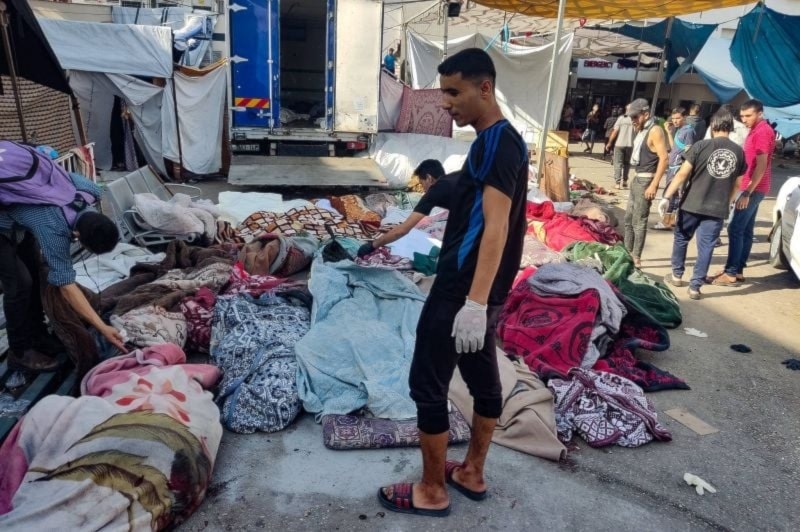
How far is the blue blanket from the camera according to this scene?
3.27 m

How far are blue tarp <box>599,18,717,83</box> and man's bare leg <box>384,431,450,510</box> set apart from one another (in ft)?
41.6

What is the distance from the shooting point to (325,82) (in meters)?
9.69

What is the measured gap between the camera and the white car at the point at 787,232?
587cm

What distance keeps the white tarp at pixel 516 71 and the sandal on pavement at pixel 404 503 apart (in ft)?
37.3

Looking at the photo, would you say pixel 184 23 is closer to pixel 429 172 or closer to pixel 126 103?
pixel 126 103

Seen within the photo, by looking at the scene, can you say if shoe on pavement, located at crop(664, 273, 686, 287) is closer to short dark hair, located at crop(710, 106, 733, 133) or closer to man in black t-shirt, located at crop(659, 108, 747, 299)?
man in black t-shirt, located at crop(659, 108, 747, 299)

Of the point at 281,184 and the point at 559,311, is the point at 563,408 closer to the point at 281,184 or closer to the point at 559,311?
the point at 559,311

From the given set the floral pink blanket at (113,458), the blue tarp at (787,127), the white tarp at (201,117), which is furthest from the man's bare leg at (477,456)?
the blue tarp at (787,127)

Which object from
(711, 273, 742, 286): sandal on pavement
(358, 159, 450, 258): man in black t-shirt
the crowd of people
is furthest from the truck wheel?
(358, 159, 450, 258): man in black t-shirt

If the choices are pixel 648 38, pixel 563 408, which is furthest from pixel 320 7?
pixel 563 408

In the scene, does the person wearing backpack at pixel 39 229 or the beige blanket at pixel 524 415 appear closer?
the person wearing backpack at pixel 39 229

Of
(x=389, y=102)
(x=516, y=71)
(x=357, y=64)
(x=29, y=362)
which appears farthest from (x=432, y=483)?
(x=516, y=71)

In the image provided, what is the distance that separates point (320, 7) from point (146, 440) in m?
10.8

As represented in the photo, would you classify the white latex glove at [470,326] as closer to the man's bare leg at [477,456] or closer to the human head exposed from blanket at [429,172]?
the man's bare leg at [477,456]
